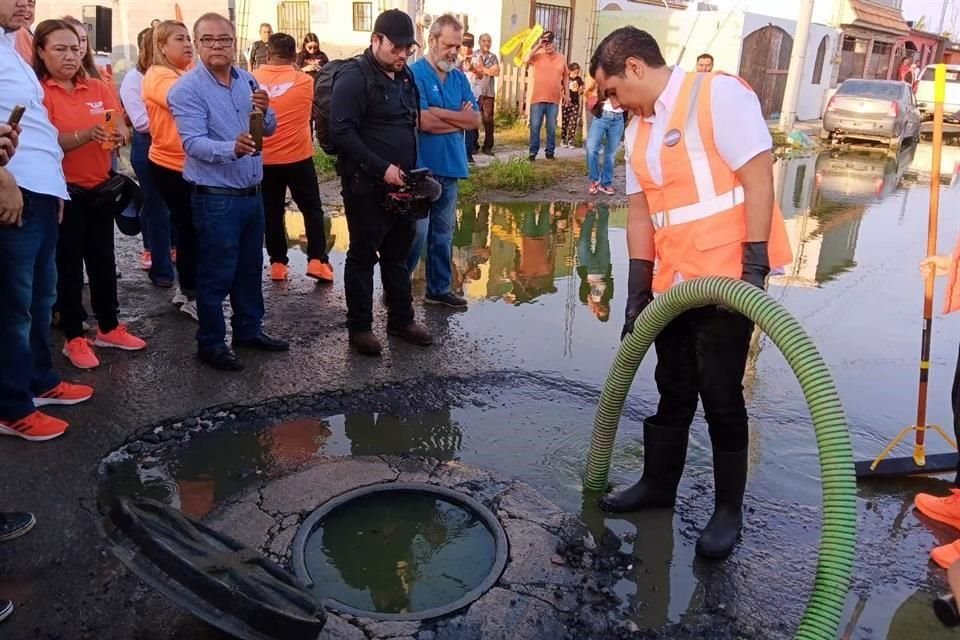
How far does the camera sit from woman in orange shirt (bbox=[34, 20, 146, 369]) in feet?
13.4

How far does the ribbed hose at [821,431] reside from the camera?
7.93 feet

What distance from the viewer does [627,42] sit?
9.66ft

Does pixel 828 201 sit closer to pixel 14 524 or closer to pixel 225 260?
pixel 225 260

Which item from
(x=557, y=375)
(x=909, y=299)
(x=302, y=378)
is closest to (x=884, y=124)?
(x=909, y=299)

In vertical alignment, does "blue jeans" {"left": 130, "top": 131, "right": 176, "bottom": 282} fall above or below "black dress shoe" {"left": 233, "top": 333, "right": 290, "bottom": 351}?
above

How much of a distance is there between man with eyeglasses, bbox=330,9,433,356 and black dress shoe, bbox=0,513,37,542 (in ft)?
7.63

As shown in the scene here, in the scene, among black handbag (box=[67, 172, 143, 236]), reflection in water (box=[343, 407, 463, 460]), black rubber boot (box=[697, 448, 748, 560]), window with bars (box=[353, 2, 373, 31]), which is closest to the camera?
black rubber boot (box=[697, 448, 748, 560])

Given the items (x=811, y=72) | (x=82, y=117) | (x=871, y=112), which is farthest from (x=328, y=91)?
(x=811, y=72)

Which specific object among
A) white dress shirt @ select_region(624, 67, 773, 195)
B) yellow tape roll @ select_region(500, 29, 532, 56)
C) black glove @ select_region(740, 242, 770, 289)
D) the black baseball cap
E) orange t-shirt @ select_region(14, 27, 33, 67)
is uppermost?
yellow tape roll @ select_region(500, 29, 532, 56)

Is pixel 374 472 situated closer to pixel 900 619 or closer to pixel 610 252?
pixel 900 619

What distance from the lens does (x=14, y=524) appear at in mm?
3094

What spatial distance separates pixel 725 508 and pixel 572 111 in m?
12.7

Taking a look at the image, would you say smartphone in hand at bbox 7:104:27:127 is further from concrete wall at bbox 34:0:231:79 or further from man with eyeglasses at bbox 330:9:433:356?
concrete wall at bbox 34:0:231:79

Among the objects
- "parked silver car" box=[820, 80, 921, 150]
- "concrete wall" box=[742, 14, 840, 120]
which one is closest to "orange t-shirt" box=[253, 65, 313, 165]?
"parked silver car" box=[820, 80, 921, 150]
